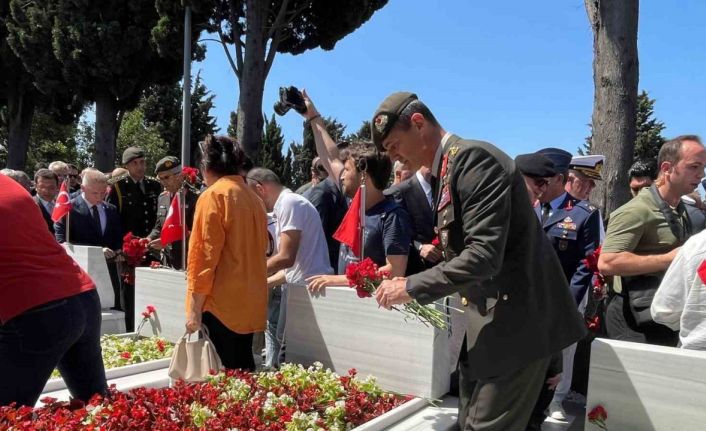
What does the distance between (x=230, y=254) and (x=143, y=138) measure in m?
32.7

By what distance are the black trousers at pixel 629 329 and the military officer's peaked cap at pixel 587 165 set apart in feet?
5.11

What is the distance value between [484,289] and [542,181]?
1906mm

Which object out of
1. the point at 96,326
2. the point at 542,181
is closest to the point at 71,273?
the point at 96,326

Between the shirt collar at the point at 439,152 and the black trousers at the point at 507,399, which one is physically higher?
the shirt collar at the point at 439,152

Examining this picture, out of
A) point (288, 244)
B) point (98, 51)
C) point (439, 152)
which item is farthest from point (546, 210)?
point (98, 51)

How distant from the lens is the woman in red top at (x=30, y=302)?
96.5 inches

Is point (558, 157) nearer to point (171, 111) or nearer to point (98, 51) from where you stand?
point (98, 51)

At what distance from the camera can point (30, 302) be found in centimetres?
248

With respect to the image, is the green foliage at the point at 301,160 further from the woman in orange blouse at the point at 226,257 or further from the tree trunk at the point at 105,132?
the woman in orange blouse at the point at 226,257

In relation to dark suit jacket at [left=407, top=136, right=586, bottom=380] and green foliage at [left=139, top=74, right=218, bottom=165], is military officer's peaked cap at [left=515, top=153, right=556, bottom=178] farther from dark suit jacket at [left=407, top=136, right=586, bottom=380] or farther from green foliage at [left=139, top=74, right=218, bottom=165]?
green foliage at [left=139, top=74, right=218, bottom=165]

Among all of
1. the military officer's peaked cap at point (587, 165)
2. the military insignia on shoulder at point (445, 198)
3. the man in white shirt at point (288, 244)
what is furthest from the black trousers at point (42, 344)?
the military officer's peaked cap at point (587, 165)

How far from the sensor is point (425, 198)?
4.14 m

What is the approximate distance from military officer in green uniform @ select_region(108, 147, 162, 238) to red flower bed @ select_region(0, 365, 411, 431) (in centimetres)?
443

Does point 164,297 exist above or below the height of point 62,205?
below
